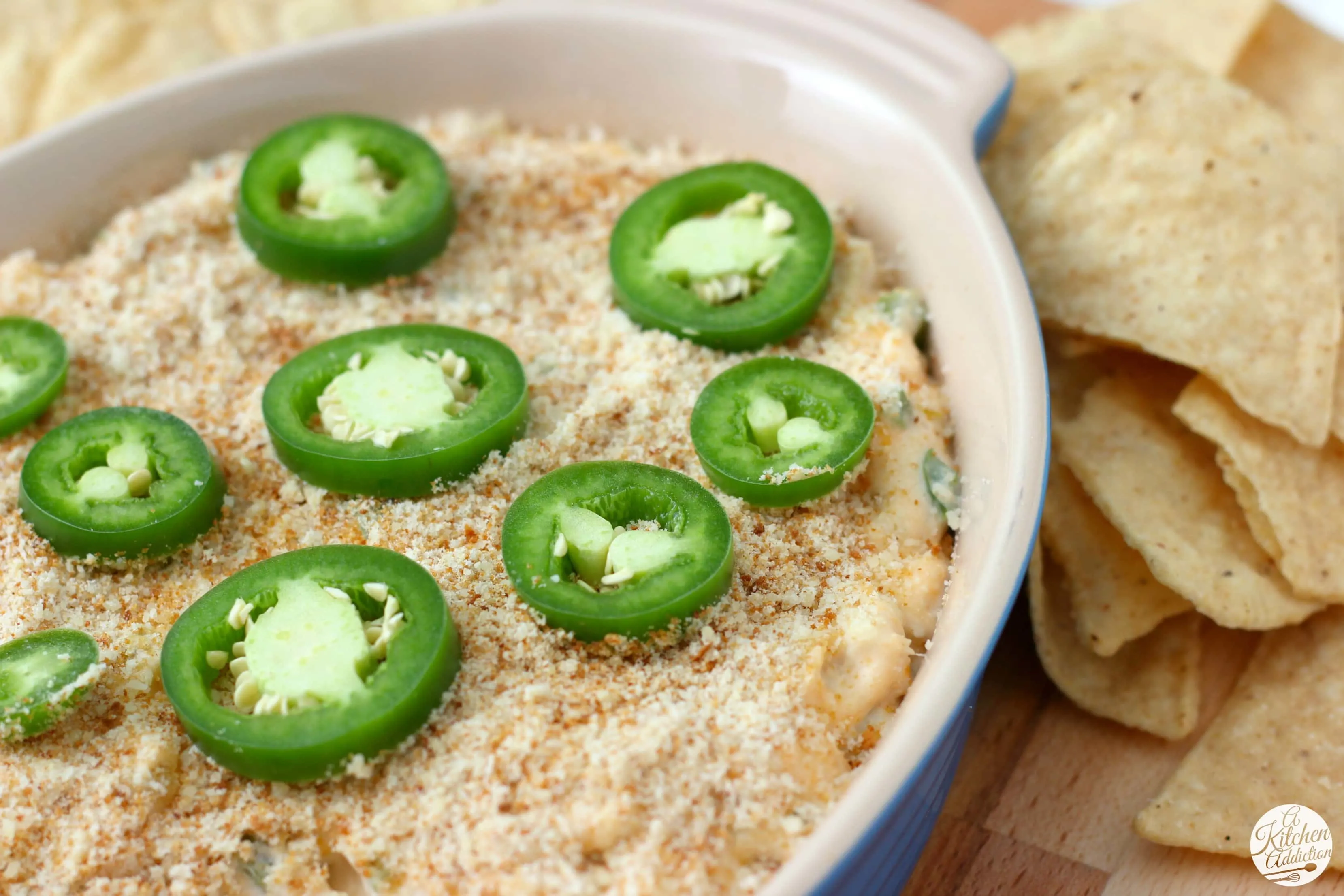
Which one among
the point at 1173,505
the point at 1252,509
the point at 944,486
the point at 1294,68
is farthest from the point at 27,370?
the point at 1294,68

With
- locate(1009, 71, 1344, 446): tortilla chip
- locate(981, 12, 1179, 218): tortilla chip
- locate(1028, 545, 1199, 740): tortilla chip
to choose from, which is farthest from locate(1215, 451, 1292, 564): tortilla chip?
locate(981, 12, 1179, 218): tortilla chip

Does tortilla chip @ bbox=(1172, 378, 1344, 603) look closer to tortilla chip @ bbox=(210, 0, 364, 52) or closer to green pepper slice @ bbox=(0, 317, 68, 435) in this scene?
green pepper slice @ bbox=(0, 317, 68, 435)

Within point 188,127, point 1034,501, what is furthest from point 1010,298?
point 188,127

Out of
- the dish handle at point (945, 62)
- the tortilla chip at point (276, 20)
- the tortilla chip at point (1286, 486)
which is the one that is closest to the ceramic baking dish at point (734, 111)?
the dish handle at point (945, 62)

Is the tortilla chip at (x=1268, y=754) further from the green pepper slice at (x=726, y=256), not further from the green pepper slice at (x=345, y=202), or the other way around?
the green pepper slice at (x=345, y=202)

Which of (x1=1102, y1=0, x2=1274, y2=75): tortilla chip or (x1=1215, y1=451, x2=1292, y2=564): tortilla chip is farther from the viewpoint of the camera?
(x1=1102, y1=0, x2=1274, y2=75): tortilla chip

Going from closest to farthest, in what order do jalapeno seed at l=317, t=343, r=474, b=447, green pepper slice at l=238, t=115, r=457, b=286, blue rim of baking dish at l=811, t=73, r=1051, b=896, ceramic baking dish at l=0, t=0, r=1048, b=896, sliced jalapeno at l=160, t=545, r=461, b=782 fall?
1. blue rim of baking dish at l=811, t=73, r=1051, b=896
2. sliced jalapeno at l=160, t=545, r=461, b=782
3. jalapeno seed at l=317, t=343, r=474, b=447
4. ceramic baking dish at l=0, t=0, r=1048, b=896
5. green pepper slice at l=238, t=115, r=457, b=286

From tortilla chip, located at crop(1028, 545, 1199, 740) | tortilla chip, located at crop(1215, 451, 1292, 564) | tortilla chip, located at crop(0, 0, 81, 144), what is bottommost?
tortilla chip, located at crop(0, 0, 81, 144)
